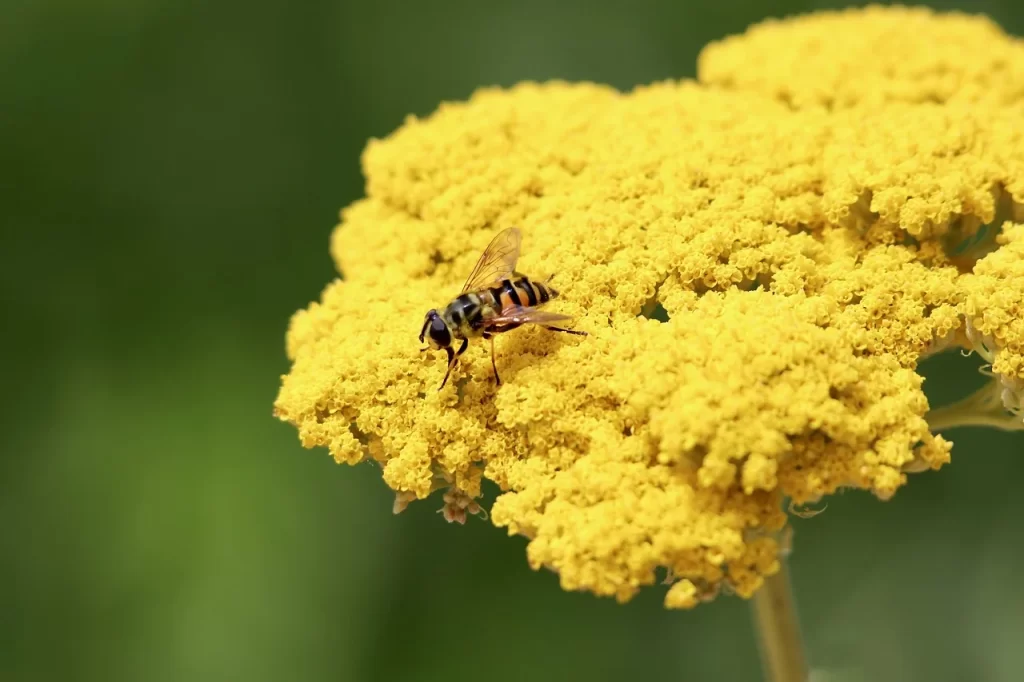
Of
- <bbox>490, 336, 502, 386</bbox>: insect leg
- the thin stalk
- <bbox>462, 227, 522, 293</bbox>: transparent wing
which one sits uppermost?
<bbox>462, 227, 522, 293</bbox>: transparent wing

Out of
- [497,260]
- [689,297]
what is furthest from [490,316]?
[689,297]

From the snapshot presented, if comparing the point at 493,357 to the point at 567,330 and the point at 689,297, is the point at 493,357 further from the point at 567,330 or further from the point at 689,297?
the point at 689,297

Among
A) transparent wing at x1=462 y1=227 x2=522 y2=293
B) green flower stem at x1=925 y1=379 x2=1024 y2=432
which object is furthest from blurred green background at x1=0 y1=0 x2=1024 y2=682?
transparent wing at x1=462 y1=227 x2=522 y2=293

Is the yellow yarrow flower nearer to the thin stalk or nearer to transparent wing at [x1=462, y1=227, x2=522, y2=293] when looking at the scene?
transparent wing at [x1=462, y1=227, x2=522, y2=293]

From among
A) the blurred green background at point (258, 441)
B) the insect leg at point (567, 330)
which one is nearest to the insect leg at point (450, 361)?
the insect leg at point (567, 330)

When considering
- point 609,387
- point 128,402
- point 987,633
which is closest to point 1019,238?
point 609,387
